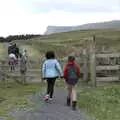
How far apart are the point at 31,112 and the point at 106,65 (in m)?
9.57

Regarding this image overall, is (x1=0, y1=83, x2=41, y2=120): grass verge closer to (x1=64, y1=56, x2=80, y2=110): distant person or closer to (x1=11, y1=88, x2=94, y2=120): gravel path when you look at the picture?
(x1=11, y1=88, x2=94, y2=120): gravel path

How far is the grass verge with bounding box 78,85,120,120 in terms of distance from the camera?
1413 centimetres

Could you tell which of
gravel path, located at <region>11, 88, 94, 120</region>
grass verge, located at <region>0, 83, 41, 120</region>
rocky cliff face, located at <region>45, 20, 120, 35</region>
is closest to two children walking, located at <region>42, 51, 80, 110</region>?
gravel path, located at <region>11, 88, 94, 120</region>

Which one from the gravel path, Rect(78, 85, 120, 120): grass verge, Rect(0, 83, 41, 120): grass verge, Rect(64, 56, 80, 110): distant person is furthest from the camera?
Rect(64, 56, 80, 110): distant person

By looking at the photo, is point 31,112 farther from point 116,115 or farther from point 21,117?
point 116,115

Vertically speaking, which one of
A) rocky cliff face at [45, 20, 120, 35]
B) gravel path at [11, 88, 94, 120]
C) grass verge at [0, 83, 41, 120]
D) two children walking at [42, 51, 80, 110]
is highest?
rocky cliff face at [45, 20, 120, 35]

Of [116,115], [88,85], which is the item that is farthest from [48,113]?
[88,85]

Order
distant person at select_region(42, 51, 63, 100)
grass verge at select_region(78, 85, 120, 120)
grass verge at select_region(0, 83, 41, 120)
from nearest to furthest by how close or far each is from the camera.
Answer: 1. grass verge at select_region(78, 85, 120, 120)
2. grass verge at select_region(0, 83, 41, 120)
3. distant person at select_region(42, 51, 63, 100)

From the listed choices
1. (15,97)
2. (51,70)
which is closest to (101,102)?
(51,70)

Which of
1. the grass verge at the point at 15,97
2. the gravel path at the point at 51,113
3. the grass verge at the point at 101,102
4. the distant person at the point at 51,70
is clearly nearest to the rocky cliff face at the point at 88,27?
the grass verge at the point at 15,97

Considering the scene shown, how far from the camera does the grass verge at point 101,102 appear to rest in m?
14.1

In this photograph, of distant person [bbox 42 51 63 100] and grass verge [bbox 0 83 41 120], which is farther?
distant person [bbox 42 51 63 100]

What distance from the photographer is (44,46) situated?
52219 millimetres

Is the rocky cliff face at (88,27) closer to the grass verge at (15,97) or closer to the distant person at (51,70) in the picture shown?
the grass verge at (15,97)
